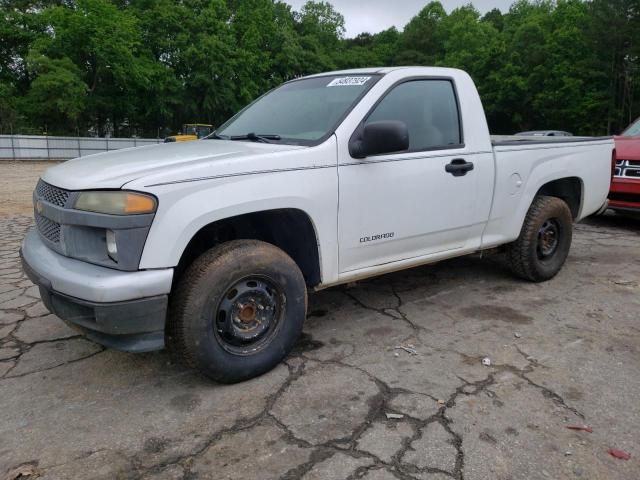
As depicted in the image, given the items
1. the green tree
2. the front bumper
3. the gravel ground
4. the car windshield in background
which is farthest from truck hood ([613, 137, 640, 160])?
the green tree

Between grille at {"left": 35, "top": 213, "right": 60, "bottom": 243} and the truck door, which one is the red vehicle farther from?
grille at {"left": 35, "top": 213, "right": 60, "bottom": 243}

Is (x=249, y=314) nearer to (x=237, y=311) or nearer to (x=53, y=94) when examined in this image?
(x=237, y=311)

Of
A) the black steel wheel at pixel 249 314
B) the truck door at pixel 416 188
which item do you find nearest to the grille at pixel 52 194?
the black steel wheel at pixel 249 314

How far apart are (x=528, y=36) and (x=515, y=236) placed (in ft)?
146

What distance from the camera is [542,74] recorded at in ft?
132

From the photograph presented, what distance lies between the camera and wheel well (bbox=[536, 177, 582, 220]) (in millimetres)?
4777

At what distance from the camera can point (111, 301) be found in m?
2.32

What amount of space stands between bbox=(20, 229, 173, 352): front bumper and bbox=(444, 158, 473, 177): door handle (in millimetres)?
2134

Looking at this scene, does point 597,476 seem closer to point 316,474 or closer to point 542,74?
point 316,474

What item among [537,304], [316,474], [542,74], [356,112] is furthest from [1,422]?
[542,74]

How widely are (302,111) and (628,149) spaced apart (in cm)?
567

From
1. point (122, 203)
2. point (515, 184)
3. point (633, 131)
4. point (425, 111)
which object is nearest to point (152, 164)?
point (122, 203)

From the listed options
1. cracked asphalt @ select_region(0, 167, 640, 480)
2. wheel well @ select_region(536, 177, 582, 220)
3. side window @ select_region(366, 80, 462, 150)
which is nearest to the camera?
cracked asphalt @ select_region(0, 167, 640, 480)

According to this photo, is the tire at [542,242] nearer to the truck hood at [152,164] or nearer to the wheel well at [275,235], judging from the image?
the wheel well at [275,235]
